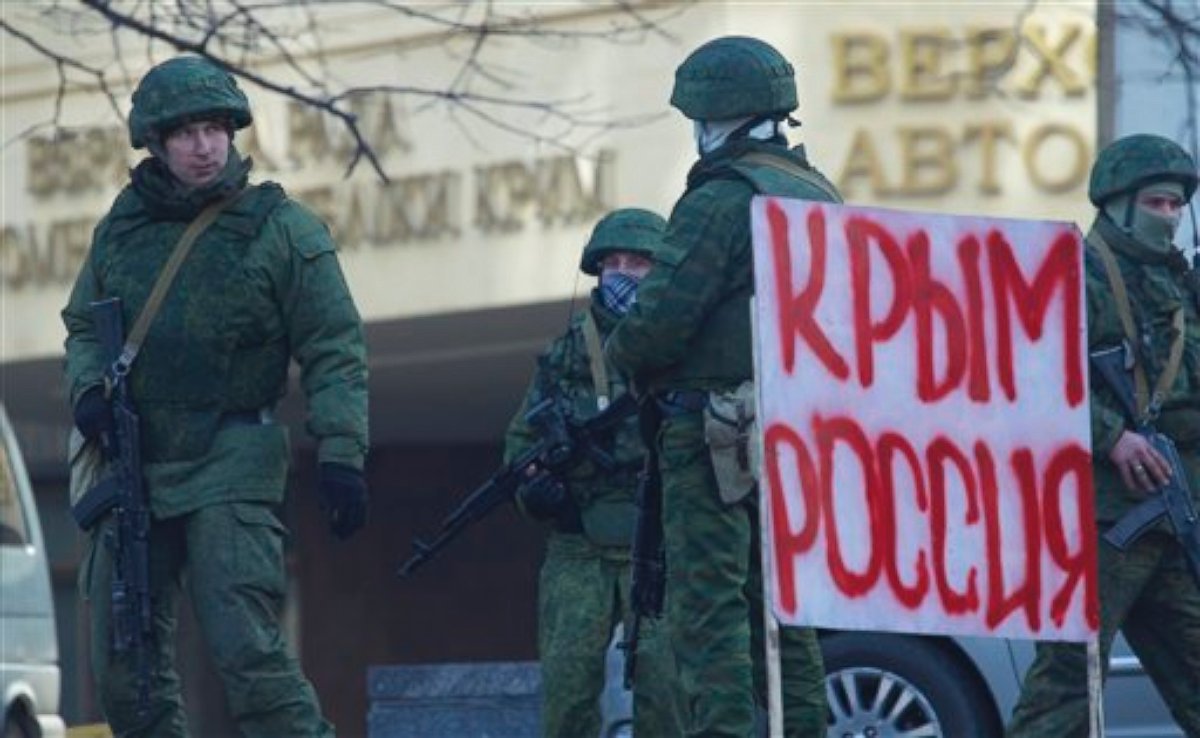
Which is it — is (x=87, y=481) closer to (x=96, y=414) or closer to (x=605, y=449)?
(x=96, y=414)

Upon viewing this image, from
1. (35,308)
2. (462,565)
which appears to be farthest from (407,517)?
(35,308)

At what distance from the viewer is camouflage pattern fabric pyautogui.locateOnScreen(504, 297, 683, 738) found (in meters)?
9.73

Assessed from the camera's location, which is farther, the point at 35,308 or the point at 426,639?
the point at 426,639

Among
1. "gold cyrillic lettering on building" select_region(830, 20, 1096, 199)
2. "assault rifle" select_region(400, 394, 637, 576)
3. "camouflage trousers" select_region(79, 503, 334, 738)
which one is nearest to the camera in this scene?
"camouflage trousers" select_region(79, 503, 334, 738)

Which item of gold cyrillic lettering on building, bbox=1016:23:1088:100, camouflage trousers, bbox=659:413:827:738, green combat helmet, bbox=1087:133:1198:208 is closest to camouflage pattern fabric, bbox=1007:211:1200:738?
green combat helmet, bbox=1087:133:1198:208

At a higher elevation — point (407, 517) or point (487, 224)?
point (487, 224)

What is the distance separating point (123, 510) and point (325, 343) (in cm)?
61

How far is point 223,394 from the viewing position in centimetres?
841

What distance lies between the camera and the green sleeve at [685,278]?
7.93m

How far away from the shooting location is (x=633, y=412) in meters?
9.83

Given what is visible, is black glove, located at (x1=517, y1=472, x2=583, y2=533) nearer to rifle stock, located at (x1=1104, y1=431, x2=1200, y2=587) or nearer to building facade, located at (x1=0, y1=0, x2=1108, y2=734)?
rifle stock, located at (x1=1104, y1=431, x2=1200, y2=587)

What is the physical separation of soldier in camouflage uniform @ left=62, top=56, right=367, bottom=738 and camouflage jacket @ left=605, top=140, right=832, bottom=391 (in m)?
0.75

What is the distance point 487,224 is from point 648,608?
33.6 ft

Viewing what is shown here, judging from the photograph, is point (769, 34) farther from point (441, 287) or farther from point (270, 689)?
point (270, 689)
